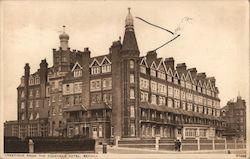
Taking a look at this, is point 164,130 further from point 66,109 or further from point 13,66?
point 13,66

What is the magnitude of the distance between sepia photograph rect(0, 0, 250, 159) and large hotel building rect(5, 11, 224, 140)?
0.04 m

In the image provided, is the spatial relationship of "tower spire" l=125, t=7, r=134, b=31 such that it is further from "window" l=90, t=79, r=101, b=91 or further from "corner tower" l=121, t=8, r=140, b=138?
"window" l=90, t=79, r=101, b=91

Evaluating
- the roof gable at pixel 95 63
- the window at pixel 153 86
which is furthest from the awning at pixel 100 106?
the window at pixel 153 86

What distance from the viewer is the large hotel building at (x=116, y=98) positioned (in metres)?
11.6

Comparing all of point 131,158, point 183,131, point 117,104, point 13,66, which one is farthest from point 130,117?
point 13,66

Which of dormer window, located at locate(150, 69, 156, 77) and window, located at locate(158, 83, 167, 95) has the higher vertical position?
dormer window, located at locate(150, 69, 156, 77)

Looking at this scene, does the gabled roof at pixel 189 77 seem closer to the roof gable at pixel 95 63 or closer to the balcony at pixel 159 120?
the balcony at pixel 159 120

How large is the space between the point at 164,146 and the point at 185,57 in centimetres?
186

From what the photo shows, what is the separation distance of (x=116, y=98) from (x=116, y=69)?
2.25ft

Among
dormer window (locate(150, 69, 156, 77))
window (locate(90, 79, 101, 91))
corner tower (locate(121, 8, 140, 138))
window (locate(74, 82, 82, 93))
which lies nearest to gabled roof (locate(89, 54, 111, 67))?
corner tower (locate(121, 8, 140, 138))

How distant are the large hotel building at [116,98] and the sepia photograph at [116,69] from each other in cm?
4

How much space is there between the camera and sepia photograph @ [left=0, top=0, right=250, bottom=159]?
1018cm

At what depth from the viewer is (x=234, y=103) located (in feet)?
35.2

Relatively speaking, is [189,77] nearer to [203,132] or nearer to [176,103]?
[176,103]
